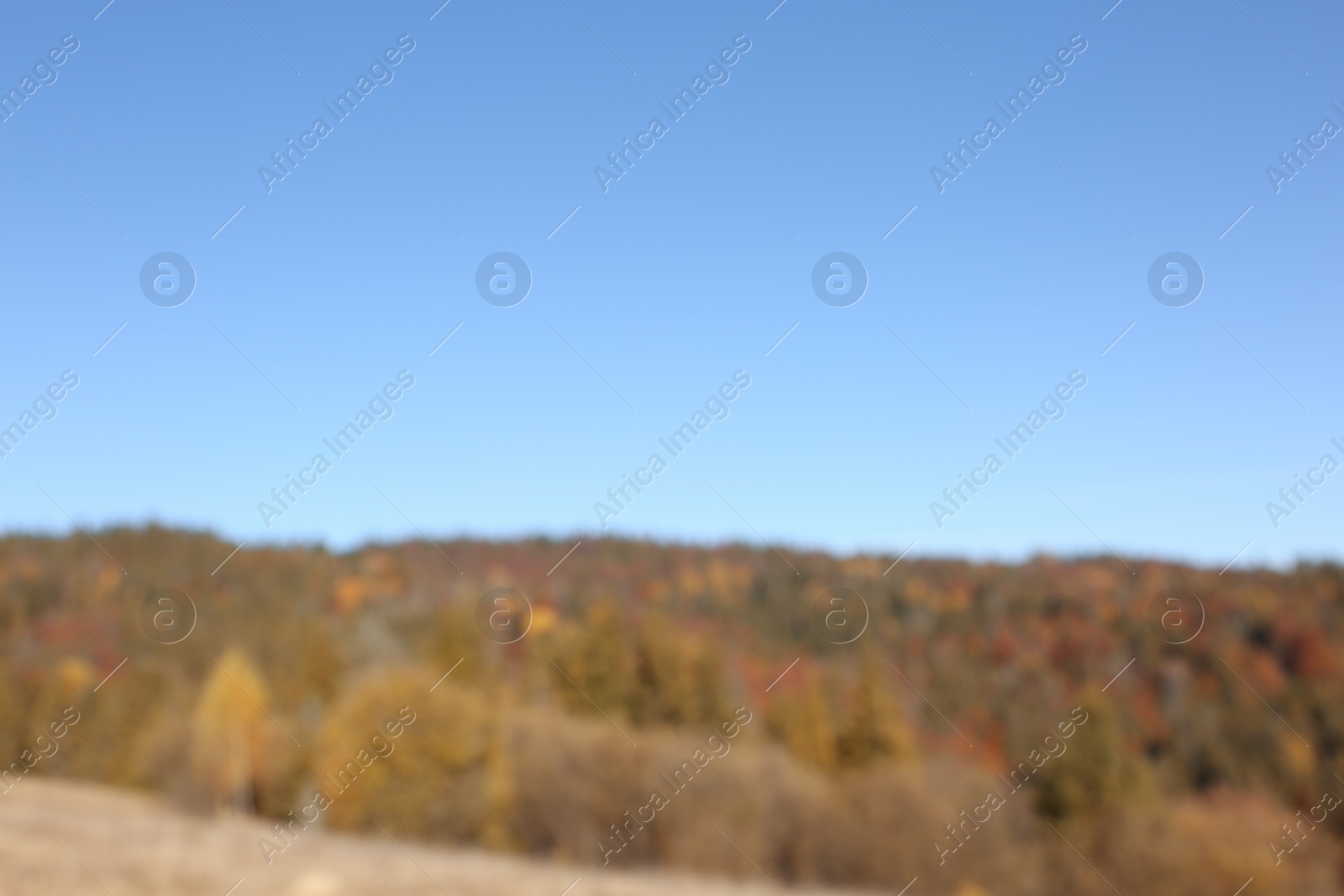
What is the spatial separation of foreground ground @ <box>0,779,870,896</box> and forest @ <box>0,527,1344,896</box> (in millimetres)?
1636

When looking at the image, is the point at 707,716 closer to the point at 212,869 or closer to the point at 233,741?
the point at 233,741

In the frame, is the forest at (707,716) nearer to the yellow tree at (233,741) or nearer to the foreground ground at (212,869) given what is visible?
the yellow tree at (233,741)

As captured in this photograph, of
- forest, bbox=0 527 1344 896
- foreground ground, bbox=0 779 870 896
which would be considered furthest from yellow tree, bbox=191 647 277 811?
foreground ground, bbox=0 779 870 896

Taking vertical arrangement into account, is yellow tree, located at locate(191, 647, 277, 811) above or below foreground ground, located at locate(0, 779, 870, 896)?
above

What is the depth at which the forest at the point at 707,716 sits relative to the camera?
1410 inches

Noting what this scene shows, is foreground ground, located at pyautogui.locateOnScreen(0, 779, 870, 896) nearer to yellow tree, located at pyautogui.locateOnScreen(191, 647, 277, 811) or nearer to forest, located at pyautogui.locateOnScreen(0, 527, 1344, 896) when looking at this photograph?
forest, located at pyautogui.locateOnScreen(0, 527, 1344, 896)

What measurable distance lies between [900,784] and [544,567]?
97.5 metres

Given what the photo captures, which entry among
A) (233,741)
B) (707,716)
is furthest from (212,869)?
(707,716)

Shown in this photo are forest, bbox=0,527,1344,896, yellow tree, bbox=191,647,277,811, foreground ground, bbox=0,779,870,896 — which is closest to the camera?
foreground ground, bbox=0,779,870,896

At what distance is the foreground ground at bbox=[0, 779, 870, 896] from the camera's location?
11773 mm

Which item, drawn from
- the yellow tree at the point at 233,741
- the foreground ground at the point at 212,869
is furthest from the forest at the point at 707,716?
the foreground ground at the point at 212,869

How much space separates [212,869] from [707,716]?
4516 cm

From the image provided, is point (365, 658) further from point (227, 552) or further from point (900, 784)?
point (227, 552)

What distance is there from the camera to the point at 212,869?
42.3 ft
